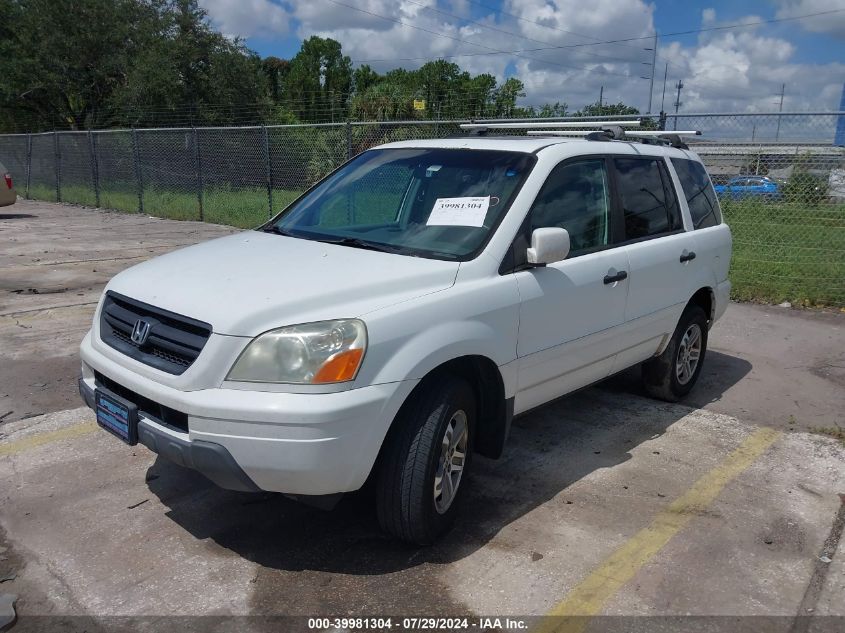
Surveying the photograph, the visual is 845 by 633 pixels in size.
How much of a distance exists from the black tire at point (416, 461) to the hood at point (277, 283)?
0.46 metres

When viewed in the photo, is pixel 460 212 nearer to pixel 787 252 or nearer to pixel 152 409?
pixel 152 409

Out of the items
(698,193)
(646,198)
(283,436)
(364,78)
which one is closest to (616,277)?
(646,198)

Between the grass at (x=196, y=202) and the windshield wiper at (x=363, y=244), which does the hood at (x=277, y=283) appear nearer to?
the windshield wiper at (x=363, y=244)

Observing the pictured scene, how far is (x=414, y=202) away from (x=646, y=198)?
1692mm

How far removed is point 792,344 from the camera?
24.6 feet

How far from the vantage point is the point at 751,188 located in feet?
31.1

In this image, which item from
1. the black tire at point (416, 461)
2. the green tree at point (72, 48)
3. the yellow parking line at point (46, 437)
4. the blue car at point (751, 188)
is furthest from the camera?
the green tree at point (72, 48)

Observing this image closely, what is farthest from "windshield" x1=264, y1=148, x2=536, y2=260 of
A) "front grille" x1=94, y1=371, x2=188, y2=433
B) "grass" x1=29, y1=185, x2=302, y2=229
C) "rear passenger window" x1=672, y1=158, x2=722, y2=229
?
"grass" x1=29, y1=185, x2=302, y2=229

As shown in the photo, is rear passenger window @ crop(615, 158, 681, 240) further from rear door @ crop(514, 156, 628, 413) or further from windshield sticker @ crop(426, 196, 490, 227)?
windshield sticker @ crop(426, 196, 490, 227)

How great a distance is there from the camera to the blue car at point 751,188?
9250 millimetres

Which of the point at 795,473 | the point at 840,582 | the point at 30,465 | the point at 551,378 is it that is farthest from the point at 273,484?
the point at 795,473

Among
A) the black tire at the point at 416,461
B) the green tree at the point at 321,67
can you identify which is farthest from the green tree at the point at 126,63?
the green tree at the point at 321,67

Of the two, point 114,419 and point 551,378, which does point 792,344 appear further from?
point 114,419

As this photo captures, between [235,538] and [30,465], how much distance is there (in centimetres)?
154
